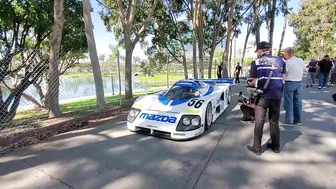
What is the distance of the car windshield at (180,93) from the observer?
4.96 meters

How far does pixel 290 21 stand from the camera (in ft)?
133

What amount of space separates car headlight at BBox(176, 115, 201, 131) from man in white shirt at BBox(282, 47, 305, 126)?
7.51 ft

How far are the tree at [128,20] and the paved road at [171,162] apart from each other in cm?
423

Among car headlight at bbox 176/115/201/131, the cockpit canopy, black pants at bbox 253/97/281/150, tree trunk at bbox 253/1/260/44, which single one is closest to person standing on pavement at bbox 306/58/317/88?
the cockpit canopy

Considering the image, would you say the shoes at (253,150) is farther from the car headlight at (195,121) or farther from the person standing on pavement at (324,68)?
the person standing on pavement at (324,68)

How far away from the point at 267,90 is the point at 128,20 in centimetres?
644

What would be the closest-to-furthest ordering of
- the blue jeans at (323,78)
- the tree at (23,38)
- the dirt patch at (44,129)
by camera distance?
the dirt patch at (44,129)
the tree at (23,38)
the blue jeans at (323,78)

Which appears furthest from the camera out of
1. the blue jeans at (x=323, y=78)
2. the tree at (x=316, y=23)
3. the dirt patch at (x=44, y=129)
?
the tree at (x=316, y=23)

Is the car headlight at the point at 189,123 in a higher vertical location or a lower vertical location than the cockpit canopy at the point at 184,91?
lower

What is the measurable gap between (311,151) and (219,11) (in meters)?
15.3

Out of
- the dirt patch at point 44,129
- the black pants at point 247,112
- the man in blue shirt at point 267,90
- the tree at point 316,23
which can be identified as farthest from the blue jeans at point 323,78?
the tree at point 316,23

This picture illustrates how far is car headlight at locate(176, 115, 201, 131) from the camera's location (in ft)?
13.0

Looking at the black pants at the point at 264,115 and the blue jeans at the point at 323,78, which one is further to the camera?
the blue jeans at the point at 323,78

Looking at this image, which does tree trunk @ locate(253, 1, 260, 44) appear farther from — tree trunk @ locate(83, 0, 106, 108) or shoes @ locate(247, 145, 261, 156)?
shoes @ locate(247, 145, 261, 156)
